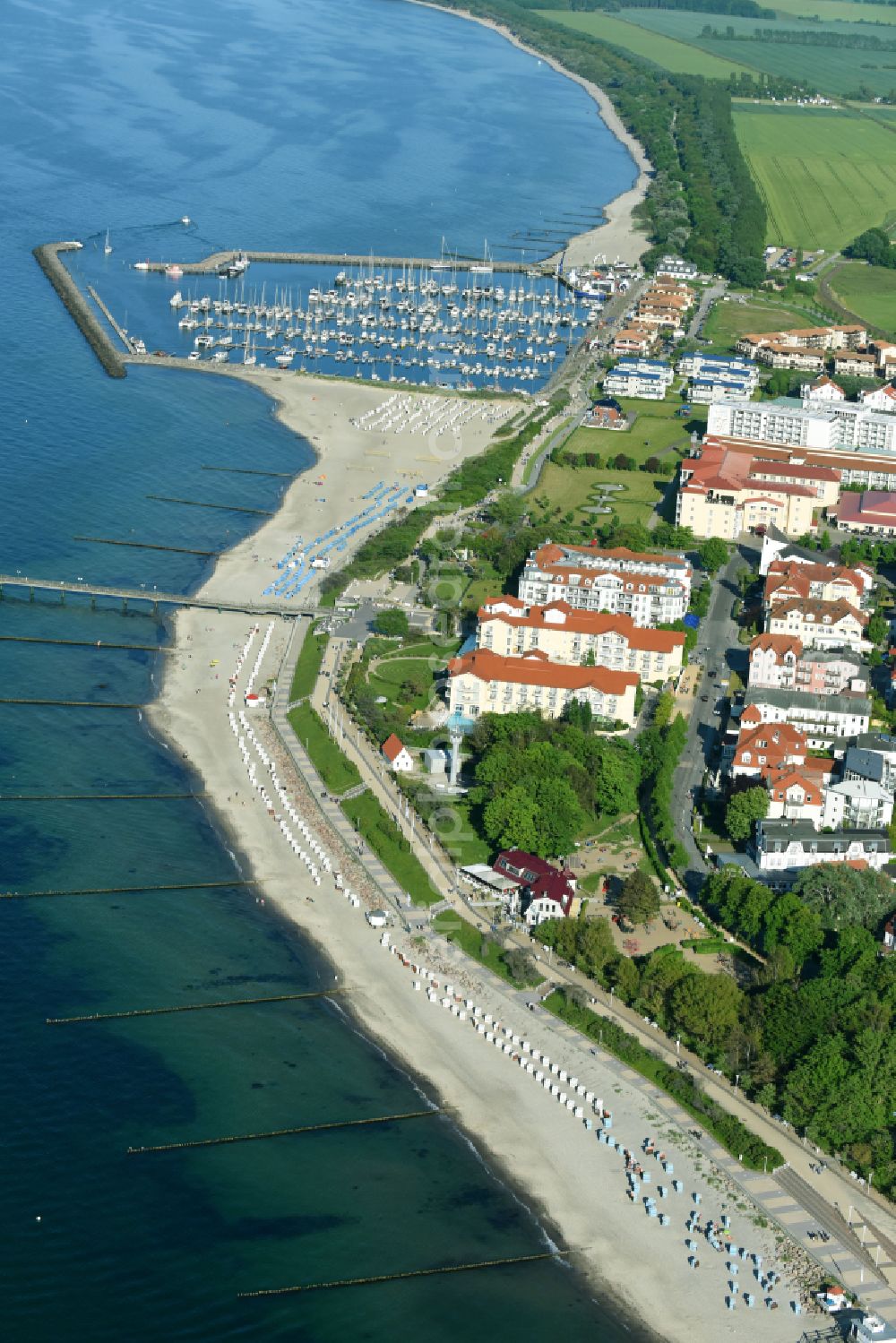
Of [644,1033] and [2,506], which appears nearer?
[644,1033]

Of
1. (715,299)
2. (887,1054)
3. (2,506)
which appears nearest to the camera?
(887,1054)

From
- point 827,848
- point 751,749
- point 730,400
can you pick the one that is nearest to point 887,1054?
point 827,848

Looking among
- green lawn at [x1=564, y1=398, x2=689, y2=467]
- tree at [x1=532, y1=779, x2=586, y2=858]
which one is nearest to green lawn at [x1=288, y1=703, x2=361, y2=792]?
tree at [x1=532, y1=779, x2=586, y2=858]

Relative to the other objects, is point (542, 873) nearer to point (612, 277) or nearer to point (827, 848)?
point (827, 848)

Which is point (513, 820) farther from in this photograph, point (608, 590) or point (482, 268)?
point (482, 268)

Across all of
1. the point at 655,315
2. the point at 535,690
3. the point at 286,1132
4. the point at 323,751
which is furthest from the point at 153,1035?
the point at 655,315

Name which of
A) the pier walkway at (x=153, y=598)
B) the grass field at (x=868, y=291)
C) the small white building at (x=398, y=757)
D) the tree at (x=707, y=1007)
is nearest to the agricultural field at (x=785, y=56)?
the grass field at (x=868, y=291)

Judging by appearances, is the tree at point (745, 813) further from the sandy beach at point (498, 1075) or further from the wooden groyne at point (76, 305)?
the wooden groyne at point (76, 305)
